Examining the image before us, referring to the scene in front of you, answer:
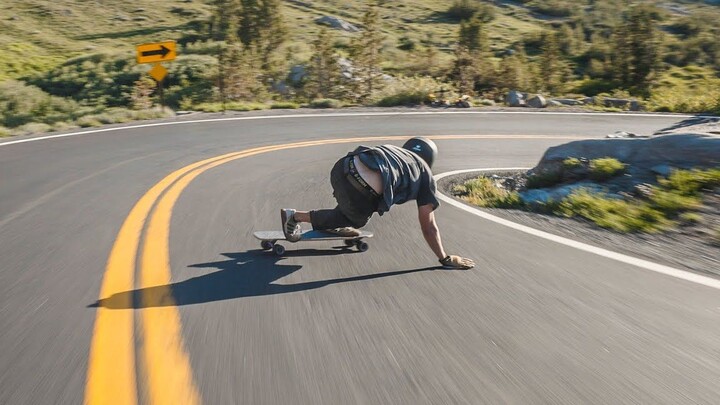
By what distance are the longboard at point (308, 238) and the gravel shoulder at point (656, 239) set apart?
7.37 ft

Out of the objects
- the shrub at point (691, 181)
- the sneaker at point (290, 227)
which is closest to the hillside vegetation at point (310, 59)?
the sneaker at point (290, 227)

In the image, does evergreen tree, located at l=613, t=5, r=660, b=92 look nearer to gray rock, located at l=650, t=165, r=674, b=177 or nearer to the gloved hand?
gray rock, located at l=650, t=165, r=674, b=177

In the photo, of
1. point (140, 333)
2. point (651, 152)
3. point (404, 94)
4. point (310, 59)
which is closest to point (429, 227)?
point (140, 333)

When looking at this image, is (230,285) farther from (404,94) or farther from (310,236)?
(404,94)

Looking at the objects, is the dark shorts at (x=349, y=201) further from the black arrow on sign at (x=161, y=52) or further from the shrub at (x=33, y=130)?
the black arrow on sign at (x=161, y=52)

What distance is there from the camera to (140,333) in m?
3.02

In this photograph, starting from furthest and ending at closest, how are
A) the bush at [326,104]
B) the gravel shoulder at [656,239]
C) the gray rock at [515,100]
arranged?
the gray rock at [515,100] < the bush at [326,104] < the gravel shoulder at [656,239]

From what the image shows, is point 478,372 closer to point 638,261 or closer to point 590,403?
point 590,403

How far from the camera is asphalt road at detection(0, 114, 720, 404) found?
2598mm

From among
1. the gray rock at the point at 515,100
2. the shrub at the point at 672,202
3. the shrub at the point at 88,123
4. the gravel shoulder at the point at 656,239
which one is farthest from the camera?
the gray rock at the point at 515,100

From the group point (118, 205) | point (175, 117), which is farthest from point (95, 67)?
point (118, 205)

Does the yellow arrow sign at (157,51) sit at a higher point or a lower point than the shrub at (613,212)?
higher

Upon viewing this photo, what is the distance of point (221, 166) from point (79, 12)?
224ft

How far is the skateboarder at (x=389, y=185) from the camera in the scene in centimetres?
421
